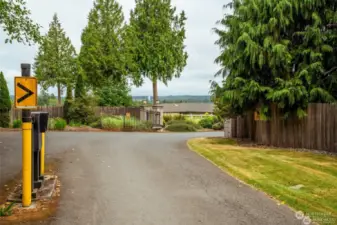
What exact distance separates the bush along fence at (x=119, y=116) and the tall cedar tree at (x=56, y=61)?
1859 cm

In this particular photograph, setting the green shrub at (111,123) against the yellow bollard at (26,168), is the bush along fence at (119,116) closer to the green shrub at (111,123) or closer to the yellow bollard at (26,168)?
the green shrub at (111,123)

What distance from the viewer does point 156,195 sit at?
6320mm

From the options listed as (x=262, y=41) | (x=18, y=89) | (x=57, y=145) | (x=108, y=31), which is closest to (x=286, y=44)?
(x=262, y=41)

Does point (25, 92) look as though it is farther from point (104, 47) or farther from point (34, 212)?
point (104, 47)

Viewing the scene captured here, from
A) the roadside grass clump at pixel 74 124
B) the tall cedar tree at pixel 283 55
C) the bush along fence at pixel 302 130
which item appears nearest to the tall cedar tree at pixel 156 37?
the roadside grass clump at pixel 74 124

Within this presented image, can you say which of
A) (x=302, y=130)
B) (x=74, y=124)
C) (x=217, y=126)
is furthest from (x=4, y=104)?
(x=302, y=130)

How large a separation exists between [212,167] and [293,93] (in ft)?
18.8

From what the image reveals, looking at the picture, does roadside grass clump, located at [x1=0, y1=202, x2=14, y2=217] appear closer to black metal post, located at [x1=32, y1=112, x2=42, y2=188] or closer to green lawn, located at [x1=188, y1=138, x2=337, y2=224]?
black metal post, located at [x1=32, y1=112, x2=42, y2=188]

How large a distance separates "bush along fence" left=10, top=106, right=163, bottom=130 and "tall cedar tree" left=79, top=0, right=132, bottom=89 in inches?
367

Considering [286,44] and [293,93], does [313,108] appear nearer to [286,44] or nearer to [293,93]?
[293,93]

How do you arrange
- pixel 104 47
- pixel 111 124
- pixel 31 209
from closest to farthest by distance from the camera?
pixel 31 209 < pixel 111 124 < pixel 104 47

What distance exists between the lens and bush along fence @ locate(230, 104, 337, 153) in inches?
500

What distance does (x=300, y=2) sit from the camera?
539 inches

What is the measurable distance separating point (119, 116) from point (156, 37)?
12985 mm
